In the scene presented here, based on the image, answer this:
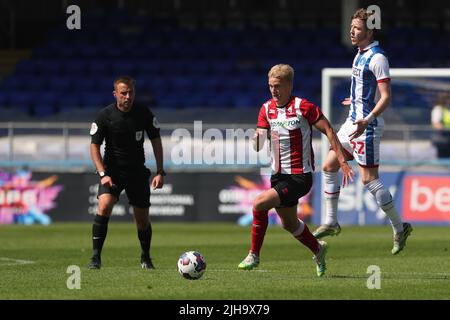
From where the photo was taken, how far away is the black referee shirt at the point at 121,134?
12180mm

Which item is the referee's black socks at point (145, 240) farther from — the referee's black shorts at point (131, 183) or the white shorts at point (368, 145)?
the white shorts at point (368, 145)

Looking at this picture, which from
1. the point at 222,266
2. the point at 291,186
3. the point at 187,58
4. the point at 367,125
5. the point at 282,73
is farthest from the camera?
the point at 187,58

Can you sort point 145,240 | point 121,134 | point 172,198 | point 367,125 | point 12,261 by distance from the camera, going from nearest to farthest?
point 367,125
point 121,134
point 145,240
point 12,261
point 172,198

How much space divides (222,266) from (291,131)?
101 inches

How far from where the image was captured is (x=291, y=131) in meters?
10.9

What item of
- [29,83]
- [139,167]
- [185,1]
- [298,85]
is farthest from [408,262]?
[185,1]

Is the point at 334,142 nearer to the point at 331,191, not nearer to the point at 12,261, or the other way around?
the point at 331,191

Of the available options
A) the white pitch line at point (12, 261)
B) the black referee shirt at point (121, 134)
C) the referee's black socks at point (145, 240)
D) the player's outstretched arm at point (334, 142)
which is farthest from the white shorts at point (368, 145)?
the white pitch line at point (12, 261)

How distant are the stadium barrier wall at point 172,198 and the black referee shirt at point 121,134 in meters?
11.1

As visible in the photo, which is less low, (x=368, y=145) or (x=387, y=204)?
(x=368, y=145)

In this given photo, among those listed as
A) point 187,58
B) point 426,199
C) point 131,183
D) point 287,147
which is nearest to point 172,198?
point 426,199

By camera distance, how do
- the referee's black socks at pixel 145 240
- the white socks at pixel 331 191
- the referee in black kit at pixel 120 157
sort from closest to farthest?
the referee in black kit at pixel 120 157 → the referee's black socks at pixel 145 240 → the white socks at pixel 331 191

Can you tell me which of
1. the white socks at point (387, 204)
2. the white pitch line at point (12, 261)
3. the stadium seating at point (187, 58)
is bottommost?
the white pitch line at point (12, 261)

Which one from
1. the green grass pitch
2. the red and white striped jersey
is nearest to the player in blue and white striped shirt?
the green grass pitch
